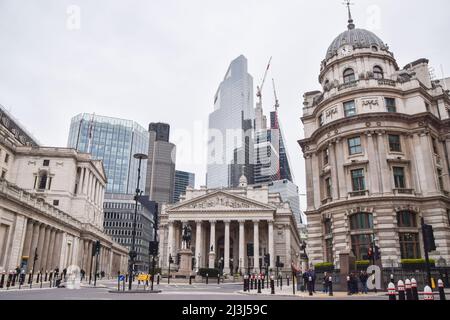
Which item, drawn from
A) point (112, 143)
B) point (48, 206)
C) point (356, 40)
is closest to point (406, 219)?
point (356, 40)

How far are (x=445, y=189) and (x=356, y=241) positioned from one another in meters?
12.4

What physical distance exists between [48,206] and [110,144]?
138344mm

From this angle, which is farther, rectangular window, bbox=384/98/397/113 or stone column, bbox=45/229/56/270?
stone column, bbox=45/229/56/270

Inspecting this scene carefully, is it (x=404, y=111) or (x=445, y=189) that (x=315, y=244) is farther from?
(x=404, y=111)

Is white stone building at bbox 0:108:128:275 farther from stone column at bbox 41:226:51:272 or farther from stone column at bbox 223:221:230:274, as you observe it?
stone column at bbox 223:221:230:274

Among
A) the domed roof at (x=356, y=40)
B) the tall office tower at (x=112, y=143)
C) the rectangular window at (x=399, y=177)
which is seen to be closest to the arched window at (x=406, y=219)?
the rectangular window at (x=399, y=177)

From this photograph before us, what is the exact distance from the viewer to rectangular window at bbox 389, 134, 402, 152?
3894cm

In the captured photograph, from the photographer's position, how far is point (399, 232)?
35.0m

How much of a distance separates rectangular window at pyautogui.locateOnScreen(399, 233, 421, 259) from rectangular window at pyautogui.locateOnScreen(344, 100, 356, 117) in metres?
14.3

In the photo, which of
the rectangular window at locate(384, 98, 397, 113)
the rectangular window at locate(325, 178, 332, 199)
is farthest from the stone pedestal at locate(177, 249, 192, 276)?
the rectangular window at locate(384, 98, 397, 113)

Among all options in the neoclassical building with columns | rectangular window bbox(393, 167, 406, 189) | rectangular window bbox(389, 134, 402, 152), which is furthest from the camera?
the neoclassical building with columns

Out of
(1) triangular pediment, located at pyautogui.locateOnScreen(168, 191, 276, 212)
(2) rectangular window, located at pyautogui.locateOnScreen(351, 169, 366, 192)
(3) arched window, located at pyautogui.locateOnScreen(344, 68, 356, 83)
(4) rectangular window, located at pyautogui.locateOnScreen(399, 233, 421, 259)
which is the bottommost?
(4) rectangular window, located at pyautogui.locateOnScreen(399, 233, 421, 259)
